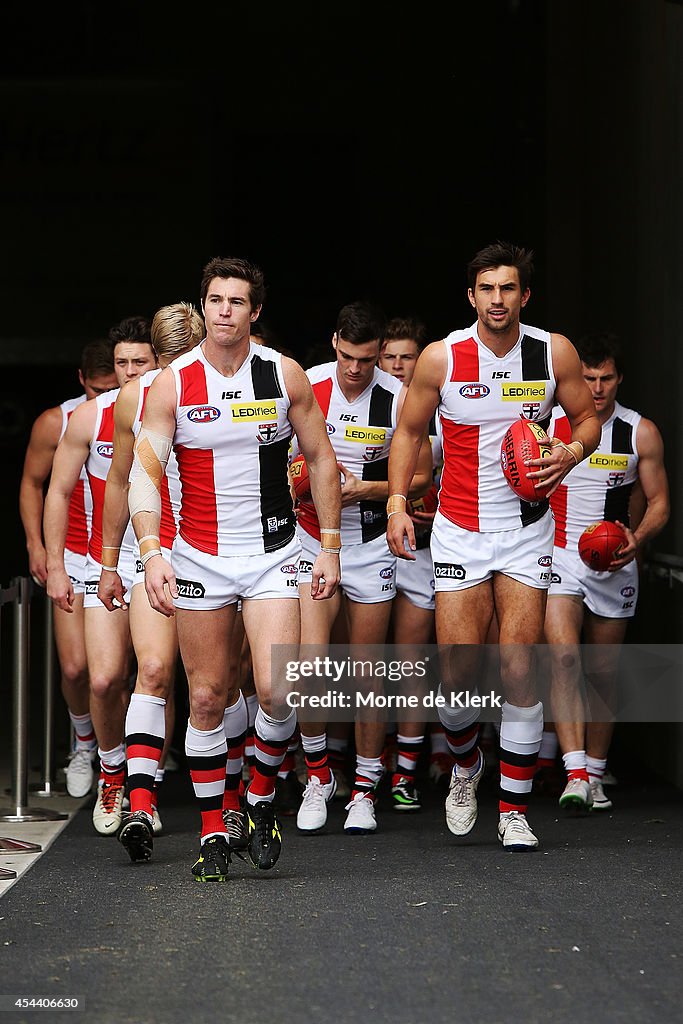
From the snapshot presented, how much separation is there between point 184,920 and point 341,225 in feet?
40.4

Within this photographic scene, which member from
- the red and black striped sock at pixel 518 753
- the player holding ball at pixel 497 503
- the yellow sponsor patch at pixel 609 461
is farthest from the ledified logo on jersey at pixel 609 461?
the red and black striped sock at pixel 518 753

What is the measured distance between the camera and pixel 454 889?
5.79 m

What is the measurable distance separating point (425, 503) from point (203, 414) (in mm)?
2178

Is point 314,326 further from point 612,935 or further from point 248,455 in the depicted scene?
point 612,935

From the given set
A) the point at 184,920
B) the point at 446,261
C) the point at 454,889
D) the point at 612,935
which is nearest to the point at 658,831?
the point at 454,889

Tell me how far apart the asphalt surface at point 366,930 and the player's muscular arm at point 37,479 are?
146cm

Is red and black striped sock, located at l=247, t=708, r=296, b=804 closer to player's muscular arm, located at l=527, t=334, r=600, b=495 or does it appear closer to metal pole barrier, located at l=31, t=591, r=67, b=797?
player's muscular arm, located at l=527, t=334, r=600, b=495

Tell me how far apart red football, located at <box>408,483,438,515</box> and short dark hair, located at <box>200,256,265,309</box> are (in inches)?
73.4

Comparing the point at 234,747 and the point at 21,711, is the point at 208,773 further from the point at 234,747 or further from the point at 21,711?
the point at 21,711

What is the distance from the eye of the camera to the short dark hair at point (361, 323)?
7.40m

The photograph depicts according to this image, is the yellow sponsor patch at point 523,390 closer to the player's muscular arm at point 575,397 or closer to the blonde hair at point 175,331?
the player's muscular arm at point 575,397

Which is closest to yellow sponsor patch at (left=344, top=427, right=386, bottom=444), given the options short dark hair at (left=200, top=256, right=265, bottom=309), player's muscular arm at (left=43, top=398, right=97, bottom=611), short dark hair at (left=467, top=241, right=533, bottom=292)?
short dark hair at (left=467, top=241, right=533, bottom=292)

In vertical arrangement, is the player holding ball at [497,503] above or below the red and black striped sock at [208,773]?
above

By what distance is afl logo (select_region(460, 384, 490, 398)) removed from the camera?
671 cm
